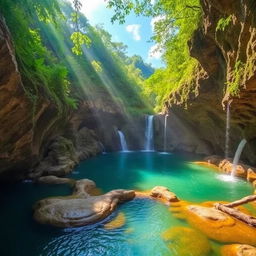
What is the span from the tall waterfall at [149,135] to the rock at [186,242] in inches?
844

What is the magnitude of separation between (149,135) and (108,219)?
70.9 feet

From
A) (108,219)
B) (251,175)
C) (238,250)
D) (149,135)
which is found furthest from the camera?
(149,135)

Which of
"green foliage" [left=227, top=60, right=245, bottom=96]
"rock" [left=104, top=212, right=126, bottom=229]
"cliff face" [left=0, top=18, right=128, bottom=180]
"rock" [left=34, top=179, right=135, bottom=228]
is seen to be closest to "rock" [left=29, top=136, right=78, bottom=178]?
"cliff face" [left=0, top=18, right=128, bottom=180]

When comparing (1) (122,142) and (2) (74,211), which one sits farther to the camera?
(1) (122,142)

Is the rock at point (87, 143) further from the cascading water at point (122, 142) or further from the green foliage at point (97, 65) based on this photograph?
the green foliage at point (97, 65)

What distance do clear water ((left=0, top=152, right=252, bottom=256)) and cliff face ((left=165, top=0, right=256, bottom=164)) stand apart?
160 inches

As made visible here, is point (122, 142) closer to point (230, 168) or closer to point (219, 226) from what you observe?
point (230, 168)

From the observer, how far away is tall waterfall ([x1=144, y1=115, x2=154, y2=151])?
28950 millimetres

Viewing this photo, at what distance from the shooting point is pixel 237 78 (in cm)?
824

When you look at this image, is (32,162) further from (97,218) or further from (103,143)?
(103,143)

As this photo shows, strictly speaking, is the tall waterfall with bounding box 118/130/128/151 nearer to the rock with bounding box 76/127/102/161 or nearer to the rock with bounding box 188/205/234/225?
the rock with bounding box 76/127/102/161

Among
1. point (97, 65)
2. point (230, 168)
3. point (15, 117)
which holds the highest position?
→ point (97, 65)

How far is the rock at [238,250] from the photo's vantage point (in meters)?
5.98

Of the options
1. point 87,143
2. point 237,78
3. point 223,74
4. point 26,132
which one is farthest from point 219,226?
point 87,143
